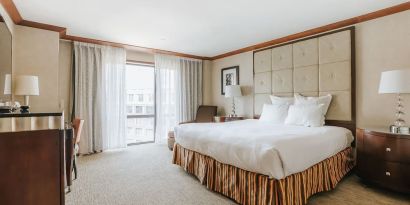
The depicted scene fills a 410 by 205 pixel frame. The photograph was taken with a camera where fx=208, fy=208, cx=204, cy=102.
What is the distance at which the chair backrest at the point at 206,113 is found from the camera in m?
5.45

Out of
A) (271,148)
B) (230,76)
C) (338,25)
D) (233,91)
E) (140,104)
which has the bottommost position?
(271,148)

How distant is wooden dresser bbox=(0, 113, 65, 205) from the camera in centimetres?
151

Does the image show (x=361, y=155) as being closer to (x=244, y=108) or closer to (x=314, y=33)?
(x=314, y=33)

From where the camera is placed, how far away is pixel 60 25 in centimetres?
342

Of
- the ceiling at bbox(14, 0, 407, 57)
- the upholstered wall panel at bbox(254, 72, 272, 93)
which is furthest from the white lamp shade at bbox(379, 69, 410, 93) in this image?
the upholstered wall panel at bbox(254, 72, 272, 93)

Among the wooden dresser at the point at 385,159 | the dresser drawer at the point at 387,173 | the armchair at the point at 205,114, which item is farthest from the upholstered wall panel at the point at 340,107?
the armchair at the point at 205,114

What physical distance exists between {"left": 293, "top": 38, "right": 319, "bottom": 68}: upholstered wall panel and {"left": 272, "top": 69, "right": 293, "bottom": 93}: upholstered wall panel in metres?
0.22

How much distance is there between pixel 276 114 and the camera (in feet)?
12.2

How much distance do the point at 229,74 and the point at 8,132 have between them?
14.9 feet

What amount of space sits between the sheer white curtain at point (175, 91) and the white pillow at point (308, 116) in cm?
293

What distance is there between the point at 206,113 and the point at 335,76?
10.2 ft

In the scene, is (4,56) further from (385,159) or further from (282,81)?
(385,159)

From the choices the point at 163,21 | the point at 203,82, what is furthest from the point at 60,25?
the point at 203,82

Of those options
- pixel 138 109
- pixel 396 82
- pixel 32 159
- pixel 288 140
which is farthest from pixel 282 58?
pixel 32 159
